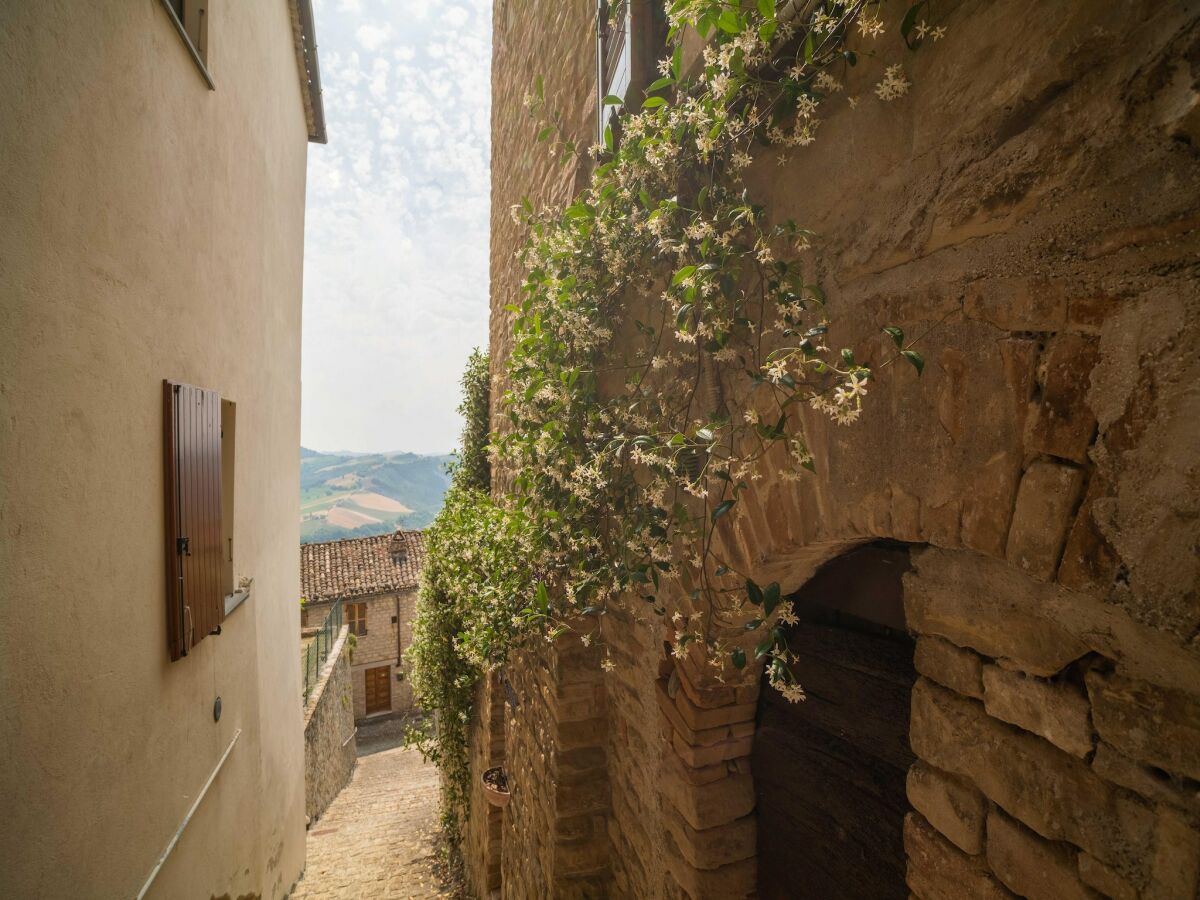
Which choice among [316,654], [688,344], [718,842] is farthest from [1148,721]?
[316,654]

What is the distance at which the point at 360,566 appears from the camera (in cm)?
2045

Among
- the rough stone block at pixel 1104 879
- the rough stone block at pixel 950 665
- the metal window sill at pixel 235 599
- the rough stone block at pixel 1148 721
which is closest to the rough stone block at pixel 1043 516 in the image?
the rough stone block at pixel 1148 721

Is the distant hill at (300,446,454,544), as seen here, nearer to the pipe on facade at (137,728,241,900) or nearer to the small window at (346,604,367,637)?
the small window at (346,604,367,637)

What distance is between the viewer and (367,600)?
19672 millimetres

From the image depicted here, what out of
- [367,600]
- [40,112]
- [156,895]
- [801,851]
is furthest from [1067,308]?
[367,600]

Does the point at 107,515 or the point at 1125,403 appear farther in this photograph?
the point at 107,515

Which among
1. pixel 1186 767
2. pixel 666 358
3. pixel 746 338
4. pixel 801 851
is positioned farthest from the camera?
pixel 666 358

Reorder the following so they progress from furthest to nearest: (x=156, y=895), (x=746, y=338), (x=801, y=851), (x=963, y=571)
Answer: (x=156, y=895), (x=801, y=851), (x=746, y=338), (x=963, y=571)

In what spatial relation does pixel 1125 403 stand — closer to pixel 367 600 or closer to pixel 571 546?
pixel 571 546

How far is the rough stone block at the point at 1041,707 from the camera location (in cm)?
91

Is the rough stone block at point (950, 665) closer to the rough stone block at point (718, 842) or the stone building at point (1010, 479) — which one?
the stone building at point (1010, 479)

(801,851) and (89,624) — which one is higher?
(89,624)

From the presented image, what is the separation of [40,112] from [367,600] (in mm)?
20188

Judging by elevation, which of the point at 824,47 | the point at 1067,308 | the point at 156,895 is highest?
the point at 824,47
